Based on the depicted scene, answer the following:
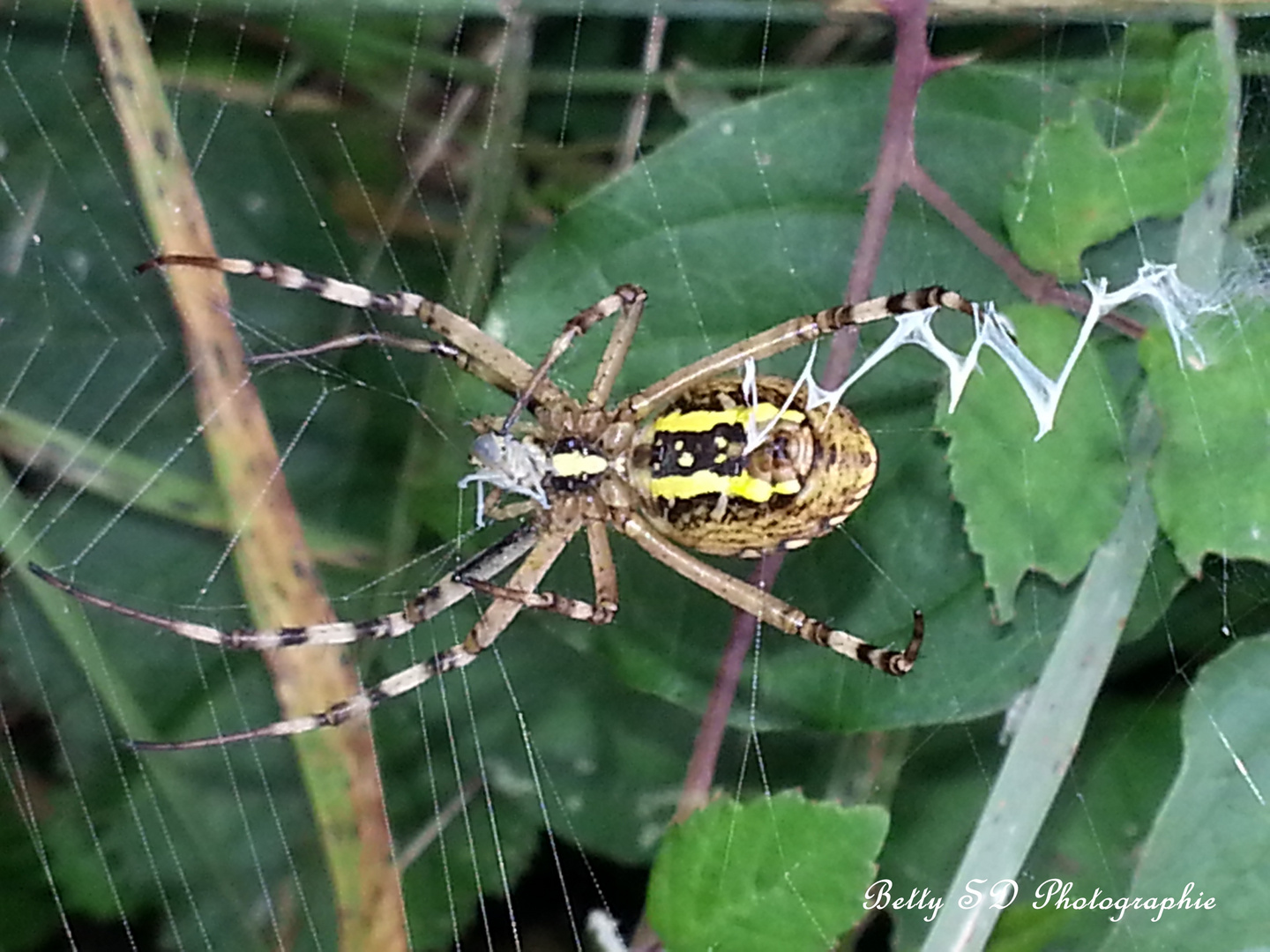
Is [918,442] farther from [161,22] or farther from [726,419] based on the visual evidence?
[161,22]

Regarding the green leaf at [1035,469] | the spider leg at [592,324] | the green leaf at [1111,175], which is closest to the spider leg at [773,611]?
the green leaf at [1035,469]

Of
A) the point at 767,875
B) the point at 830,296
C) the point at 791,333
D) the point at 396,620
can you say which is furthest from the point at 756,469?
the point at 396,620

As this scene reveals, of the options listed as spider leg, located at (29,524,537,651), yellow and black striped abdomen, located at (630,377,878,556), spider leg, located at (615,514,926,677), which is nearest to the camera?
yellow and black striped abdomen, located at (630,377,878,556)

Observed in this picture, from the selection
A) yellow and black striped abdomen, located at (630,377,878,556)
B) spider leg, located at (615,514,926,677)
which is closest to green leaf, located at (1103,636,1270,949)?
spider leg, located at (615,514,926,677)

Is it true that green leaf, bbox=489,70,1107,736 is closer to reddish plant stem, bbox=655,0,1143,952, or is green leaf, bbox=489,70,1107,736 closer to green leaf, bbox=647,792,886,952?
reddish plant stem, bbox=655,0,1143,952

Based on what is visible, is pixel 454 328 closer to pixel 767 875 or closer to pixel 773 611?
pixel 773 611

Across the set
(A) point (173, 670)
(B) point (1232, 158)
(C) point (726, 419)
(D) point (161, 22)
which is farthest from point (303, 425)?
(B) point (1232, 158)

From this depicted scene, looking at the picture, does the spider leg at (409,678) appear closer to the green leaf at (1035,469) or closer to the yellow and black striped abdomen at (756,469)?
the yellow and black striped abdomen at (756,469)
